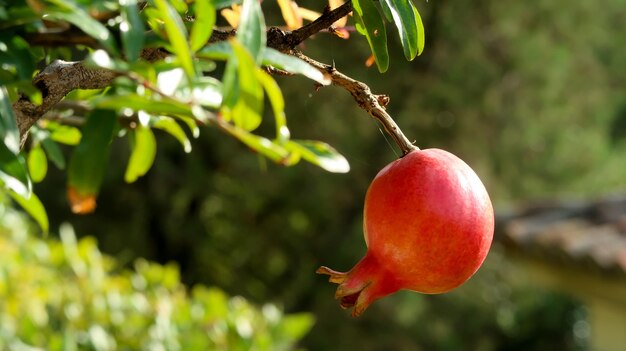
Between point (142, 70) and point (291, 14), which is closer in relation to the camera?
point (142, 70)

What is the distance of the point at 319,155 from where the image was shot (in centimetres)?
42

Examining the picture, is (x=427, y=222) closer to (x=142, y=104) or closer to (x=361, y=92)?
(x=361, y=92)

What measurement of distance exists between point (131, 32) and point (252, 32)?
0.05m

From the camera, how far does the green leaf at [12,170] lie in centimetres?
44

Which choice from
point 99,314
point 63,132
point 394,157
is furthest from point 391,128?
point 394,157

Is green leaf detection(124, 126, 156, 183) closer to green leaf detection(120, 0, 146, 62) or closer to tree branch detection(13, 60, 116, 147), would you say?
tree branch detection(13, 60, 116, 147)

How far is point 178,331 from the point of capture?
6.57 ft

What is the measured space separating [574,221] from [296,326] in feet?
5.47

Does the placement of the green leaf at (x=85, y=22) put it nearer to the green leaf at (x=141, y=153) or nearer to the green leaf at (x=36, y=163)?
the green leaf at (x=141, y=153)

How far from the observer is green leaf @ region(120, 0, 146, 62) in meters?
0.37

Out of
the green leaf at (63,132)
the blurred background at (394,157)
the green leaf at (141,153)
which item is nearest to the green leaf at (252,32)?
the green leaf at (141,153)

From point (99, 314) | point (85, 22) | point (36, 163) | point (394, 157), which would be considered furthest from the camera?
point (394, 157)

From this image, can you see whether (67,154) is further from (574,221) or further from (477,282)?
(574,221)

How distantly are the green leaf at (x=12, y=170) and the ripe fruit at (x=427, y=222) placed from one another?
8.0 inches
